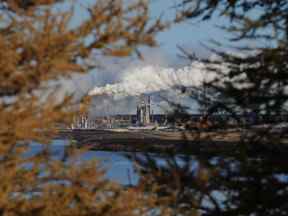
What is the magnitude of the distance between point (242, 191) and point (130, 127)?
108 metres

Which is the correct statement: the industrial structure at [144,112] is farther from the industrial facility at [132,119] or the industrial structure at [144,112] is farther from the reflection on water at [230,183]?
the reflection on water at [230,183]

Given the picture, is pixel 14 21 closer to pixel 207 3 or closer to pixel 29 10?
pixel 29 10

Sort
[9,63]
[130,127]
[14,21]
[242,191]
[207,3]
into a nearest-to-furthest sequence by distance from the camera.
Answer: [9,63], [14,21], [242,191], [207,3], [130,127]

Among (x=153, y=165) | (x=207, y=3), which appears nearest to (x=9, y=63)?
(x=153, y=165)

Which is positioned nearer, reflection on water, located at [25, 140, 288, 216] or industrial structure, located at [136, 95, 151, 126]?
reflection on water, located at [25, 140, 288, 216]

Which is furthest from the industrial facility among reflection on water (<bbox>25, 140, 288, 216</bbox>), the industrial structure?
reflection on water (<bbox>25, 140, 288, 216</bbox>)

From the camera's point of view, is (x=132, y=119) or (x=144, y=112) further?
(x=132, y=119)

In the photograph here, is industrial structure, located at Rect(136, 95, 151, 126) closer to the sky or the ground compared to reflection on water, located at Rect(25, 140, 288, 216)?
closer to the sky

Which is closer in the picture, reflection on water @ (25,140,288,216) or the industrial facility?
reflection on water @ (25,140,288,216)

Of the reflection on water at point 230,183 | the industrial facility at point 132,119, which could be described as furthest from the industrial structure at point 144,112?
the reflection on water at point 230,183

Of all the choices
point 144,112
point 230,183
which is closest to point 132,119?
point 144,112

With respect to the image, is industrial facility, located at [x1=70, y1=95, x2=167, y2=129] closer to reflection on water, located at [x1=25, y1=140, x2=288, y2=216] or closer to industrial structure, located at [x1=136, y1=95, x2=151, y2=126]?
industrial structure, located at [x1=136, y1=95, x2=151, y2=126]

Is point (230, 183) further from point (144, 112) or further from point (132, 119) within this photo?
point (132, 119)

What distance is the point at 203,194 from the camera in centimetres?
574
